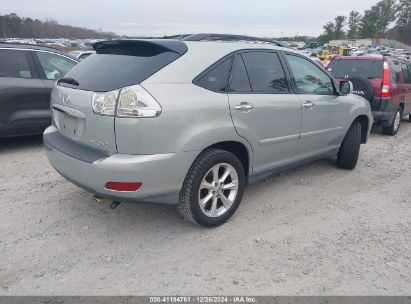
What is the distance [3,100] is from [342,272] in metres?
5.04

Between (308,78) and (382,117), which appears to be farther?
(382,117)

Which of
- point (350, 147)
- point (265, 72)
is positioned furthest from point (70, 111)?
point (350, 147)

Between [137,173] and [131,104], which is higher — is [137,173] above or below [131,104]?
below

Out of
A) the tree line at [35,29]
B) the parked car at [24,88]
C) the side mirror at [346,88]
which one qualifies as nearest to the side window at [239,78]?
the side mirror at [346,88]

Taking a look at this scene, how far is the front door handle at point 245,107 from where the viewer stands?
3.31 meters

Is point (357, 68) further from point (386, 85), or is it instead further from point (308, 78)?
point (308, 78)

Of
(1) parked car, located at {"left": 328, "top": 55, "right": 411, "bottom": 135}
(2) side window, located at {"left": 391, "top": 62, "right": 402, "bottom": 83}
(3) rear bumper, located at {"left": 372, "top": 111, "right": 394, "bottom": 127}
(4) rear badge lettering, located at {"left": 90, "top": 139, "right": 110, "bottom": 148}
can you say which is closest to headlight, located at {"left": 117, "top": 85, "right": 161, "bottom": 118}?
(4) rear badge lettering, located at {"left": 90, "top": 139, "right": 110, "bottom": 148}

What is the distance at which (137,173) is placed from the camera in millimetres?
2746

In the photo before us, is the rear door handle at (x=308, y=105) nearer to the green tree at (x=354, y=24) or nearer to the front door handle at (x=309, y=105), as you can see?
the front door handle at (x=309, y=105)

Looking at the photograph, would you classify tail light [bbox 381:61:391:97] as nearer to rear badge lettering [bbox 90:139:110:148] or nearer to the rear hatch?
the rear hatch

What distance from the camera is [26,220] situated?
3.49 metres

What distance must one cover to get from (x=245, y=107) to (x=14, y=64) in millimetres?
4090

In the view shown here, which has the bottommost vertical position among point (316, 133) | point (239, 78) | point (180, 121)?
point (316, 133)

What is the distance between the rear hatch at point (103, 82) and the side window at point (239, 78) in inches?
21.2
